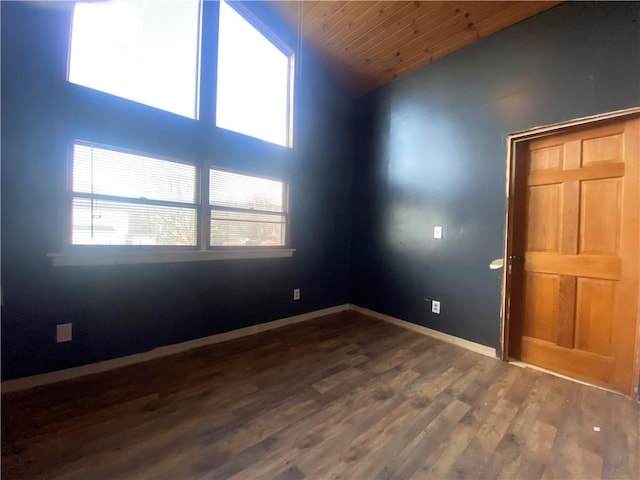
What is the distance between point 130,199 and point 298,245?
1.75m

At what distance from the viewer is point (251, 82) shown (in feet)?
9.51

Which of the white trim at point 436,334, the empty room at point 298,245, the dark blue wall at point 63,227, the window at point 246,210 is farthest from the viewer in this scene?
the window at point 246,210

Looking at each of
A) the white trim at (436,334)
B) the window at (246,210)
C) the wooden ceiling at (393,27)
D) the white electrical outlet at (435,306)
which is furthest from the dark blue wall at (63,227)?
the white electrical outlet at (435,306)

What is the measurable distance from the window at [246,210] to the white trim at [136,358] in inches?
36.3

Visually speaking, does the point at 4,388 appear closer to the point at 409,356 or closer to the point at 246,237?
the point at 246,237

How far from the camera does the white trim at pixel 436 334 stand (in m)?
2.46

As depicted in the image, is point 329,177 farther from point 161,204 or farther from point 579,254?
point 579,254

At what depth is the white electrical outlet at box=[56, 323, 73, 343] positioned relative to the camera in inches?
73.9

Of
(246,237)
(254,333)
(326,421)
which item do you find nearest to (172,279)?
(246,237)

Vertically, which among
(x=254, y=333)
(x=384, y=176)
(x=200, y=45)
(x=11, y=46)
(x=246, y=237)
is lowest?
(x=254, y=333)

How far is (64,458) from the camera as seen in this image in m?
1.23

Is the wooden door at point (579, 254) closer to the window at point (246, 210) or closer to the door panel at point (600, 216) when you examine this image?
the door panel at point (600, 216)

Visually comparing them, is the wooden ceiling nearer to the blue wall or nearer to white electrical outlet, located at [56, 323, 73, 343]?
the blue wall

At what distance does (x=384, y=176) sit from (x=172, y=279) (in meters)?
2.66
